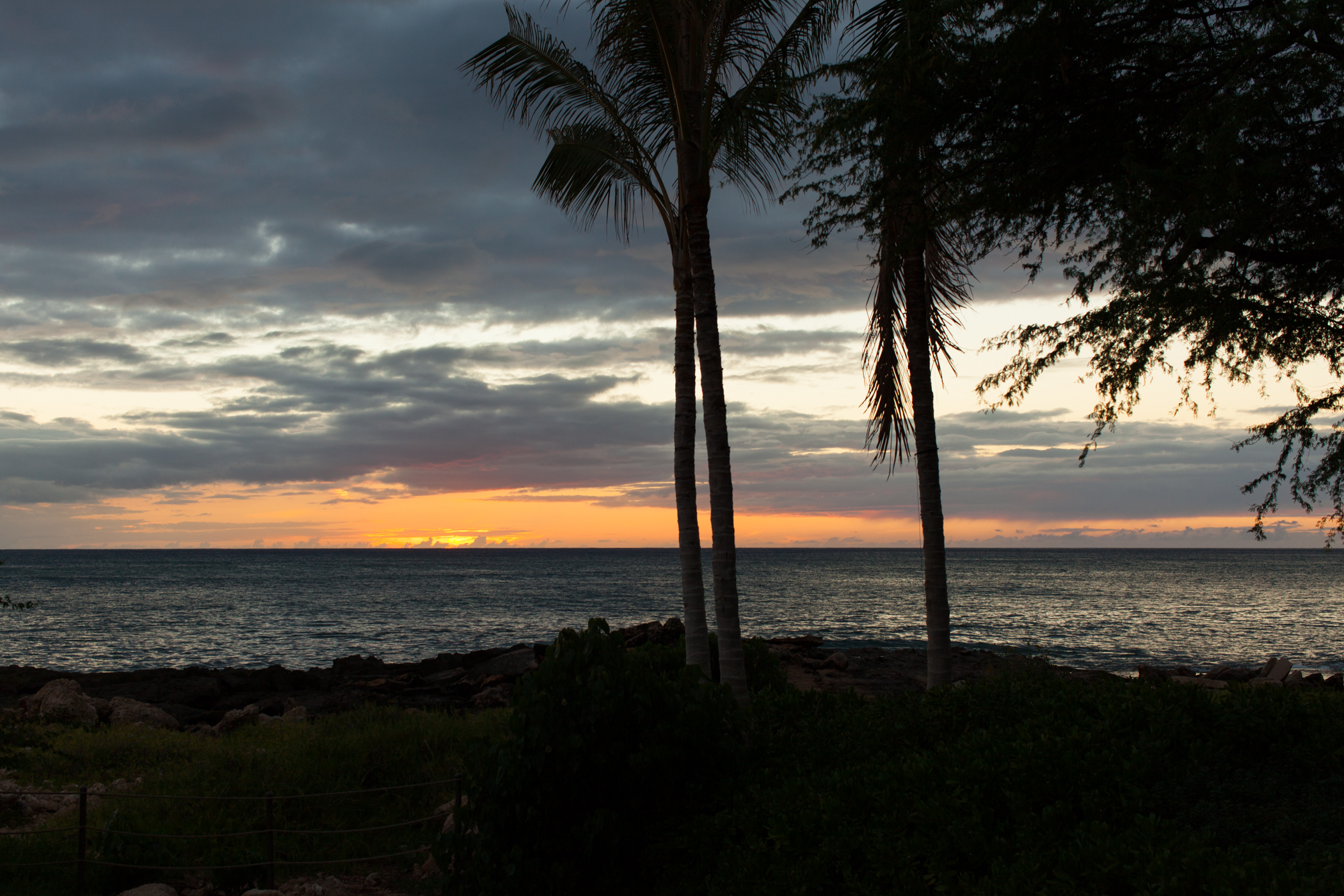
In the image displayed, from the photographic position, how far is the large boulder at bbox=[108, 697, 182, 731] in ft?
54.8

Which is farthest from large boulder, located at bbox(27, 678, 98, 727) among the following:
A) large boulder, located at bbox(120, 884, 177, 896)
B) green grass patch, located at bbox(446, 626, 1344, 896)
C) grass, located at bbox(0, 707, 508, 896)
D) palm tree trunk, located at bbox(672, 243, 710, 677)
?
green grass patch, located at bbox(446, 626, 1344, 896)

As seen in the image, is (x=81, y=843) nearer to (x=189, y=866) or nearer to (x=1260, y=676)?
(x=189, y=866)

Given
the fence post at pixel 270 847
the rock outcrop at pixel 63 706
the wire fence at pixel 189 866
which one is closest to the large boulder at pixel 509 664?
the rock outcrop at pixel 63 706

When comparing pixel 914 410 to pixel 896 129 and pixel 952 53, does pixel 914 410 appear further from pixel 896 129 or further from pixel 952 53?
pixel 952 53

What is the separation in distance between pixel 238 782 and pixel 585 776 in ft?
24.0

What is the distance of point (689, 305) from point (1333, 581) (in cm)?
12024

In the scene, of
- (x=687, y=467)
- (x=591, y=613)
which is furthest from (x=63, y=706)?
(x=591, y=613)

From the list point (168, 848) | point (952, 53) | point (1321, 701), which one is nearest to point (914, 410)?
point (952, 53)

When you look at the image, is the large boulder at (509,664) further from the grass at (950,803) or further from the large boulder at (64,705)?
the grass at (950,803)

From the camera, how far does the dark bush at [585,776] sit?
Answer: 243 inches

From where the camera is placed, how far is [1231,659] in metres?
35.0

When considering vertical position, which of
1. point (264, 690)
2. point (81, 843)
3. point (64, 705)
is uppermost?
point (81, 843)

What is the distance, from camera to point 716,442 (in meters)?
9.10

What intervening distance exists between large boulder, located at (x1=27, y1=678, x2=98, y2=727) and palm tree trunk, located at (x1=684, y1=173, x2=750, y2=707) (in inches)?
566
